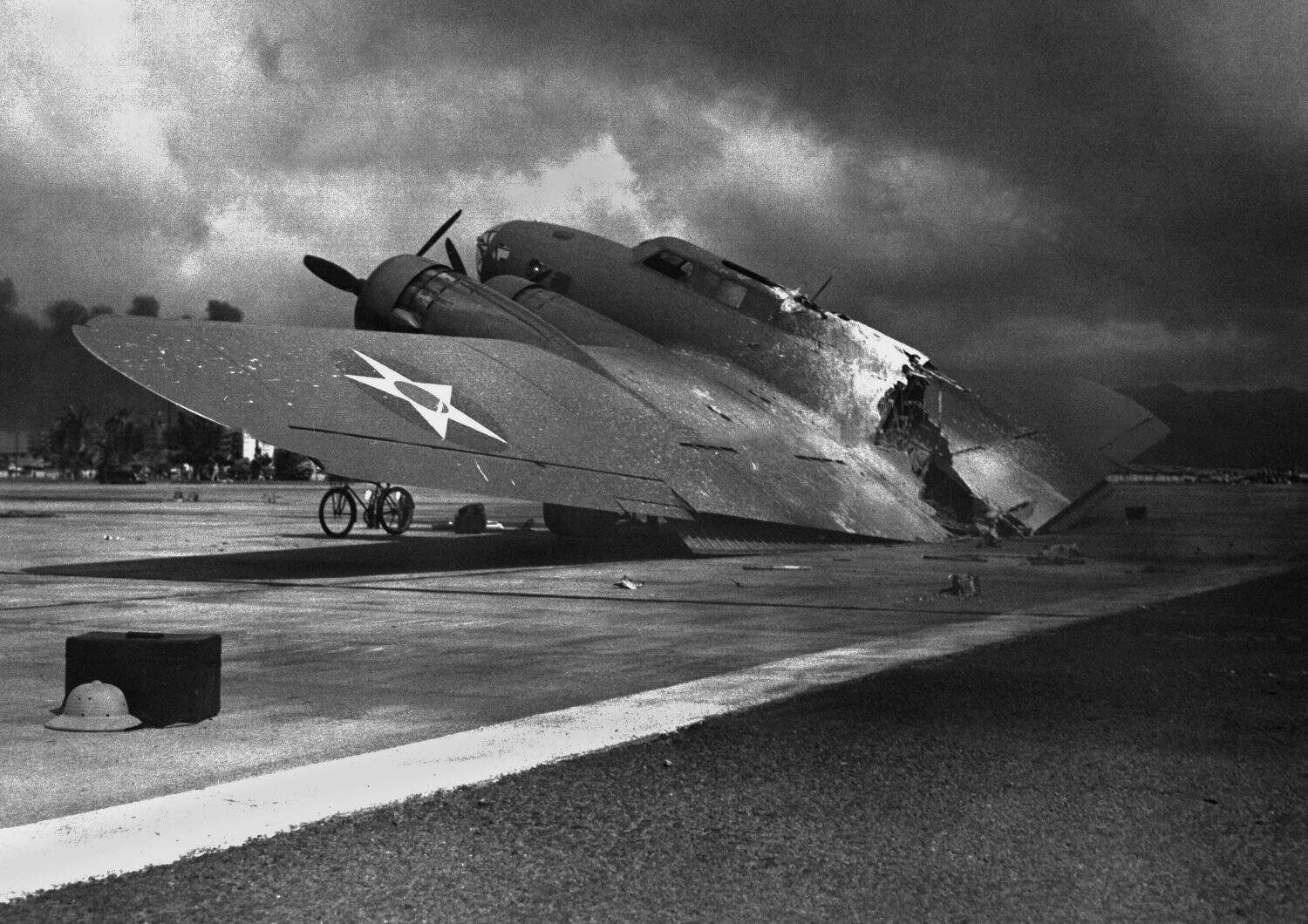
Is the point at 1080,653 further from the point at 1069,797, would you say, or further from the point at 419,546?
the point at 419,546

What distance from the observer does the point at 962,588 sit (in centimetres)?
1488

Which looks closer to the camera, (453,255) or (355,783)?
(355,783)

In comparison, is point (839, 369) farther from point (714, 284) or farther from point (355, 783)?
point (355, 783)

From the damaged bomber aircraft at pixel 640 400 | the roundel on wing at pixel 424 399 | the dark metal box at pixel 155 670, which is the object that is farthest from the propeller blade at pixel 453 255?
the dark metal box at pixel 155 670

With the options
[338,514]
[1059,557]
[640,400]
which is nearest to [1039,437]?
[1059,557]

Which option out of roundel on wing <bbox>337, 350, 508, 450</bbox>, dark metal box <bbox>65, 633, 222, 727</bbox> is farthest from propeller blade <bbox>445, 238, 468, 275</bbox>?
dark metal box <bbox>65, 633, 222, 727</bbox>

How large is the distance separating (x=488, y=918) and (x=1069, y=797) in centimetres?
285

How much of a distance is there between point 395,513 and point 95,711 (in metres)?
19.7

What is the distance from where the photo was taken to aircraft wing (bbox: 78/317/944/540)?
47.6 ft

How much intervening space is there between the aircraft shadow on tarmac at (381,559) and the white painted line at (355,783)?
9350 millimetres

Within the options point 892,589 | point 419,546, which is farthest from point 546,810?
point 419,546

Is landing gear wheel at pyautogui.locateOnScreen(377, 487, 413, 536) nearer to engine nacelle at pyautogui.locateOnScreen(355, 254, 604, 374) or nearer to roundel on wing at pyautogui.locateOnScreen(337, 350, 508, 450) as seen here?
engine nacelle at pyautogui.locateOnScreen(355, 254, 604, 374)

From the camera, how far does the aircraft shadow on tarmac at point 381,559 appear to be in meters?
17.0

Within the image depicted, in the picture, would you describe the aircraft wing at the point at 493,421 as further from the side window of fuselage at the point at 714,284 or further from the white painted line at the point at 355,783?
the white painted line at the point at 355,783
